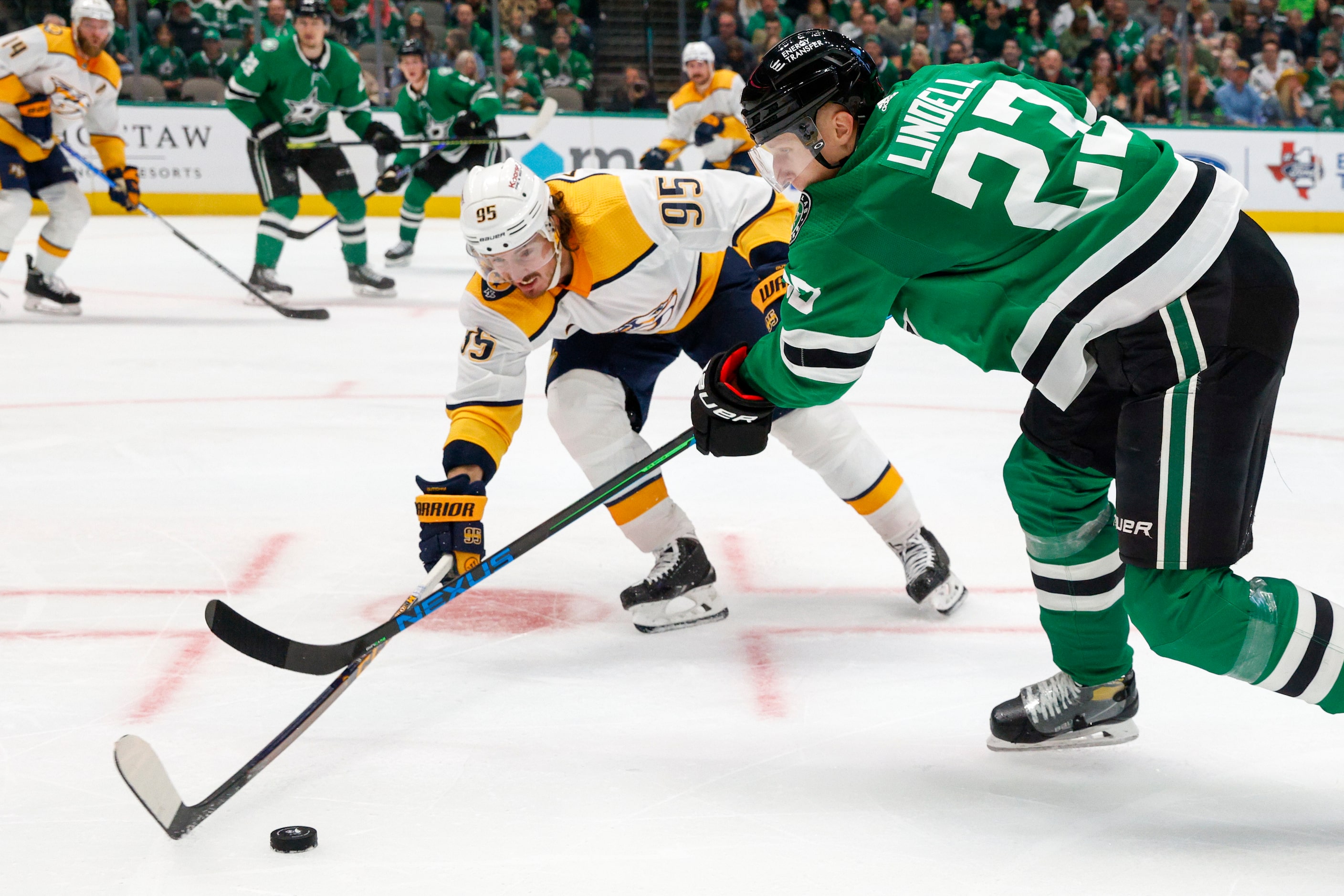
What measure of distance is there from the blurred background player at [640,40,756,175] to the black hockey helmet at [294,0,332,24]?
2.33m

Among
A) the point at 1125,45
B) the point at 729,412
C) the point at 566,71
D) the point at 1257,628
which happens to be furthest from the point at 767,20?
the point at 1257,628

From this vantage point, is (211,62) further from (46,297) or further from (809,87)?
(809,87)

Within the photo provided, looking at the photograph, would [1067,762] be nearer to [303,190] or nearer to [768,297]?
[768,297]

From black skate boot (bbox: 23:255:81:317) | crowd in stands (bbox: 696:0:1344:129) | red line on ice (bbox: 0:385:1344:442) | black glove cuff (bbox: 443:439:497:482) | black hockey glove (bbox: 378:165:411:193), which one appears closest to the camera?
black glove cuff (bbox: 443:439:497:482)

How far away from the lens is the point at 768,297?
246 cm

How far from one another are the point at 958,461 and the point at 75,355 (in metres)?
3.42

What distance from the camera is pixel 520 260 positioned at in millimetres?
2254

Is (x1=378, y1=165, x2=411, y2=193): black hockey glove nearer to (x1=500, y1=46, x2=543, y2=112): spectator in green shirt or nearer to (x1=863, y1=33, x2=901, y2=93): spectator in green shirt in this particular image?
(x1=500, y1=46, x2=543, y2=112): spectator in green shirt

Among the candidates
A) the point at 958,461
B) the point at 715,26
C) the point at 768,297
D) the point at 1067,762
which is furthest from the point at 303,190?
the point at 1067,762

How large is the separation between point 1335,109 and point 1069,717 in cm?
875

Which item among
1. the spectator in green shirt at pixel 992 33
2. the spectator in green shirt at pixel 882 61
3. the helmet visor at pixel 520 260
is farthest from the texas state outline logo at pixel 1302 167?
the helmet visor at pixel 520 260

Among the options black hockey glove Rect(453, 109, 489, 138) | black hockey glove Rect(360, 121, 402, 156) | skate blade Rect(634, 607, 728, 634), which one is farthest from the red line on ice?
black hockey glove Rect(453, 109, 489, 138)

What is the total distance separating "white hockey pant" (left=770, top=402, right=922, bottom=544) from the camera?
2480 millimetres

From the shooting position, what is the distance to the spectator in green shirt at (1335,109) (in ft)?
30.2
